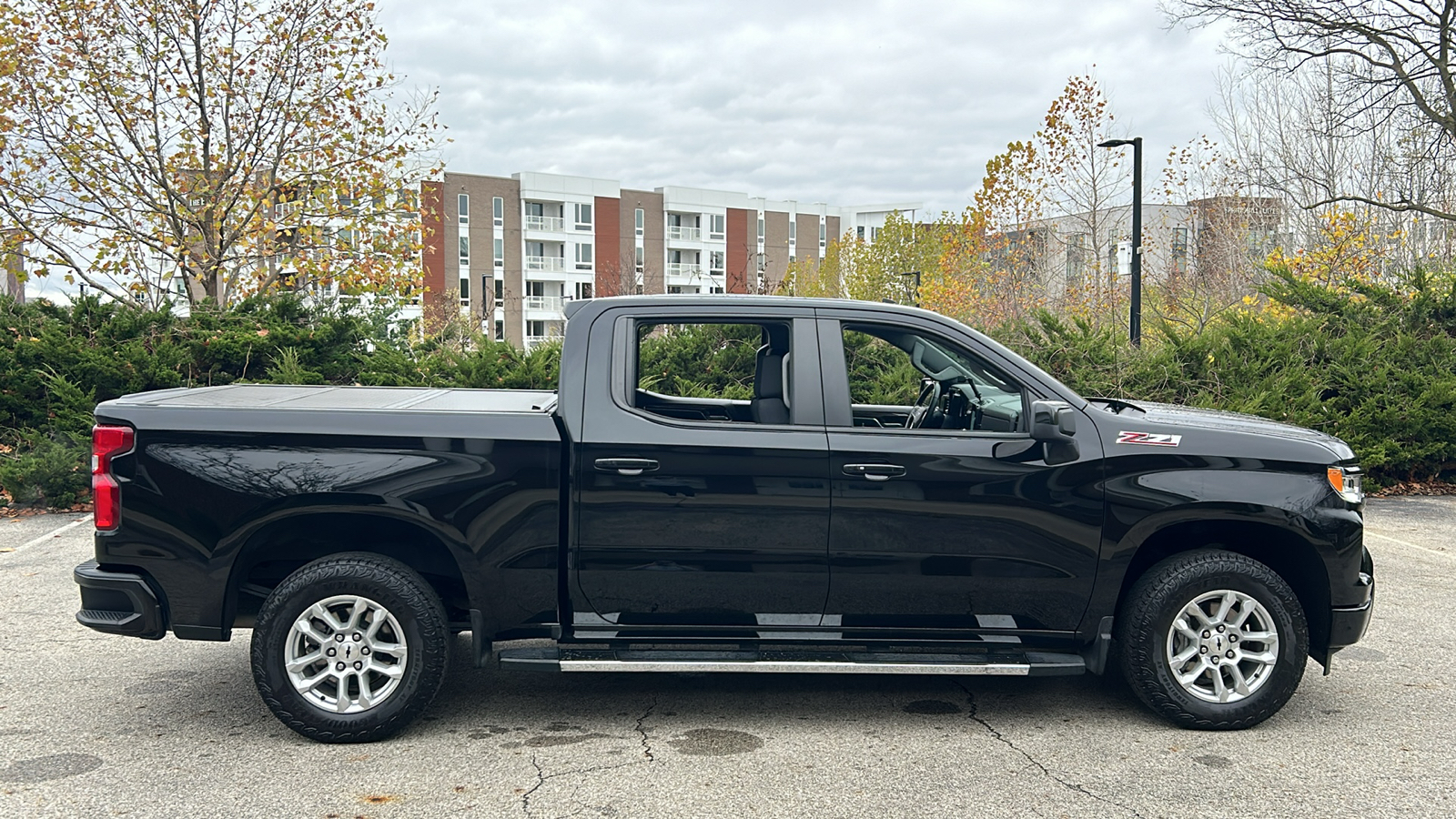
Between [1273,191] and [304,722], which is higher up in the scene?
[1273,191]

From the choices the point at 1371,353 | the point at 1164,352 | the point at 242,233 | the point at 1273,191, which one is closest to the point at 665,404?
the point at 1164,352

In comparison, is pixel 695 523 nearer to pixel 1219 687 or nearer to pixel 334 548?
pixel 334 548

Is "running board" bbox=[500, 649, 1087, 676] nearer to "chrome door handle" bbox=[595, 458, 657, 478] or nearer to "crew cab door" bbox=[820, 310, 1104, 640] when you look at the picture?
"crew cab door" bbox=[820, 310, 1104, 640]

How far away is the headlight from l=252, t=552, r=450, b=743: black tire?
397cm

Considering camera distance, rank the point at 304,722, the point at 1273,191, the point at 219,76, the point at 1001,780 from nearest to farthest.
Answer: the point at 1001,780 → the point at 304,722 → the point at 219,76 → the point at 1273,191

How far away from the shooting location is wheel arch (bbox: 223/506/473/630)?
179 inches

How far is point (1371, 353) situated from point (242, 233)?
1464 cm

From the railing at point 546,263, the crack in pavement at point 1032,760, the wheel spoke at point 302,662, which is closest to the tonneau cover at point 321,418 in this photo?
the wheel spoke at point 302,662

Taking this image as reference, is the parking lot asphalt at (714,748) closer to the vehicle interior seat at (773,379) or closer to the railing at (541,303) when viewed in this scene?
the vehicle interior seat at (773,379)

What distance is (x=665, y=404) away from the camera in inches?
219

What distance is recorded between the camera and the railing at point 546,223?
76875 mm

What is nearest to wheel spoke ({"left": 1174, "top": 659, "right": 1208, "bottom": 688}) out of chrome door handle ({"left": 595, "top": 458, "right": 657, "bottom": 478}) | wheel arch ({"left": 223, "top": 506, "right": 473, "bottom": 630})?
chrome door handle ({"left": 595, "top": 458, "right": 657, "bottom": 478})

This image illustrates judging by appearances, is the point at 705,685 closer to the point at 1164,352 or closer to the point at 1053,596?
the point at 1053,596

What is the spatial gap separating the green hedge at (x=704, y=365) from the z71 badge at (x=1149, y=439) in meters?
6.12
